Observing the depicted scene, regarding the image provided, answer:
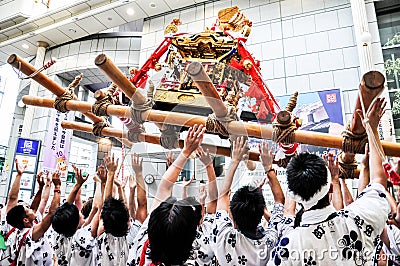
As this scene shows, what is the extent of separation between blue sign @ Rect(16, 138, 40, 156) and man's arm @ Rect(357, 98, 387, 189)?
5.87m

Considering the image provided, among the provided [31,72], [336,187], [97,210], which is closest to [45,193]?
[97,210]

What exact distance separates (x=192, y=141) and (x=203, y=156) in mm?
132

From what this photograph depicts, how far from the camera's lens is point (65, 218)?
196cm

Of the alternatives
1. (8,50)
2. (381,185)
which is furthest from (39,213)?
(8,50)

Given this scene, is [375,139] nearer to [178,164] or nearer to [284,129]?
[284,129]

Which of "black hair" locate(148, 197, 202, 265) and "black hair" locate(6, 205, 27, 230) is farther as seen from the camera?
"black hair" locate(6, 205, 27, 230)

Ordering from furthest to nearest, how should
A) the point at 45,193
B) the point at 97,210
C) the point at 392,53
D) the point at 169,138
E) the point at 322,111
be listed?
the point at 392,53, the point at 322,111, the point at 45,193, the point at 97,210, the point at 169,138

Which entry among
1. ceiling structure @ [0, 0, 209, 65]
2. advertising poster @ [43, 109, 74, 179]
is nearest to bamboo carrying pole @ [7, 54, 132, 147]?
ceiling structure @ [0, 0, 209, 65]

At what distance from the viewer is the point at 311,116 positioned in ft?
13.2

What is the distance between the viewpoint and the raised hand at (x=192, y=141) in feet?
3.71

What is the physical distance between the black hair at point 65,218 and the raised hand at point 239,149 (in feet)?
4.04

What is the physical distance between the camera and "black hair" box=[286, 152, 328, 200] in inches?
41.7

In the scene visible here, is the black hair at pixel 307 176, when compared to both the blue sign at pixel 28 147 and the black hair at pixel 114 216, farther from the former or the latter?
the blue sign at pixel 28 147

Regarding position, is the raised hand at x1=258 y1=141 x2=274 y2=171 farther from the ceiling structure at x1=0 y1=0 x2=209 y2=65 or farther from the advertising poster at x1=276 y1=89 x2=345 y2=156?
the ceiling structure at x1=0 y1=0 x2=209 y2=65
